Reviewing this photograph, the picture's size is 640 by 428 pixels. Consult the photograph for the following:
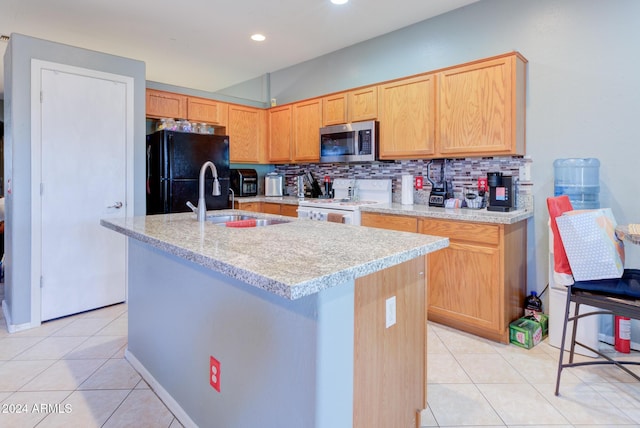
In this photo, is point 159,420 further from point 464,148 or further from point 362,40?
point 362,40

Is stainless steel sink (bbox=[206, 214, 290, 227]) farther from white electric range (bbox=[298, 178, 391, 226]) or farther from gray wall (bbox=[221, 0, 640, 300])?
gray wall (bbox=[221, 0, 640, 300])

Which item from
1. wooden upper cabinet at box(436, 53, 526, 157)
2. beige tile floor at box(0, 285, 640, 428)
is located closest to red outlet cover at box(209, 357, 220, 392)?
beige tile floor at box(0, 285, 640, 428)

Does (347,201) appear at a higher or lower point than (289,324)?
higher

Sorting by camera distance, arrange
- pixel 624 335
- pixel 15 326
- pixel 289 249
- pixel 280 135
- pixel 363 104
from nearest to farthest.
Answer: pixel 289 249 < pixel 624 335 < pixel 15 326 < pixel 363 104 < pixel 280 135

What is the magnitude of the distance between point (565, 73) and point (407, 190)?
154 centimetres

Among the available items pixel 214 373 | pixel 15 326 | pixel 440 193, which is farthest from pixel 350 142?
pixel 15 326

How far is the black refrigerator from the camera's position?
12.2 feet

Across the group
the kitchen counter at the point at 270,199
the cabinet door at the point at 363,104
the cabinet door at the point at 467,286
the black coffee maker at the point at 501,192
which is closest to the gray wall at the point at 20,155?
the kitchen counter at the point at 270,199

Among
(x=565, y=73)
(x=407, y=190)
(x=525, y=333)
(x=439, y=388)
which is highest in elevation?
(x=565, y=73)

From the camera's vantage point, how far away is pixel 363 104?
3.72m

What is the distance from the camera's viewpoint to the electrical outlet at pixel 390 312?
139 centimetres

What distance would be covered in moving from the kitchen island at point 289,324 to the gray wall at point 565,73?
1892mm

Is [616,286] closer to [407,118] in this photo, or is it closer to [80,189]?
[407,118]

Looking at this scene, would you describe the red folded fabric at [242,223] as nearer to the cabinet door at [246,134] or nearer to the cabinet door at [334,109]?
the cabinet door at [334,109]
